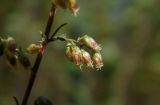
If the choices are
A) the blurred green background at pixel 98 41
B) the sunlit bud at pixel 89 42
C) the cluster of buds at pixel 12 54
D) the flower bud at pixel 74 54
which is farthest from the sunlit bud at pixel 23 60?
the blurred green background at pixel 98 41

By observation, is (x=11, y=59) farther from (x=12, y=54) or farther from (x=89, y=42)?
(x=89, y=42)

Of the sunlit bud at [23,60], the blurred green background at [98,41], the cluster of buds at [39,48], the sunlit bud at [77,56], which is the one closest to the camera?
the cluster of buds at [39,48]

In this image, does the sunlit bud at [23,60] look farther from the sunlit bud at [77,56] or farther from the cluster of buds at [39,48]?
the sunlit bud at [77,56]

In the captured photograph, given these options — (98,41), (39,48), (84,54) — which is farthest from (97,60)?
(98,41)

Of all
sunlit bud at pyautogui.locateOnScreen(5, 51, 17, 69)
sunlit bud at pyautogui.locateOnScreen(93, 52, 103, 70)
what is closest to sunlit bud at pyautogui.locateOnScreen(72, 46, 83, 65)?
sunlit bud at pyautogui.locateOnScreen(93, 52, 103, 70)

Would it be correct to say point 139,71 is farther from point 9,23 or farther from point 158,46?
point 9,23

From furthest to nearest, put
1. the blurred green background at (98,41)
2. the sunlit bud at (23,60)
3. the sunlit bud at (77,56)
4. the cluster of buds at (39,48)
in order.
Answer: the blurred green background at (98,41) → the sunlit bud at (77,56) → the sunlit bud at (23,60) → the cluster of buds at (39,48)
